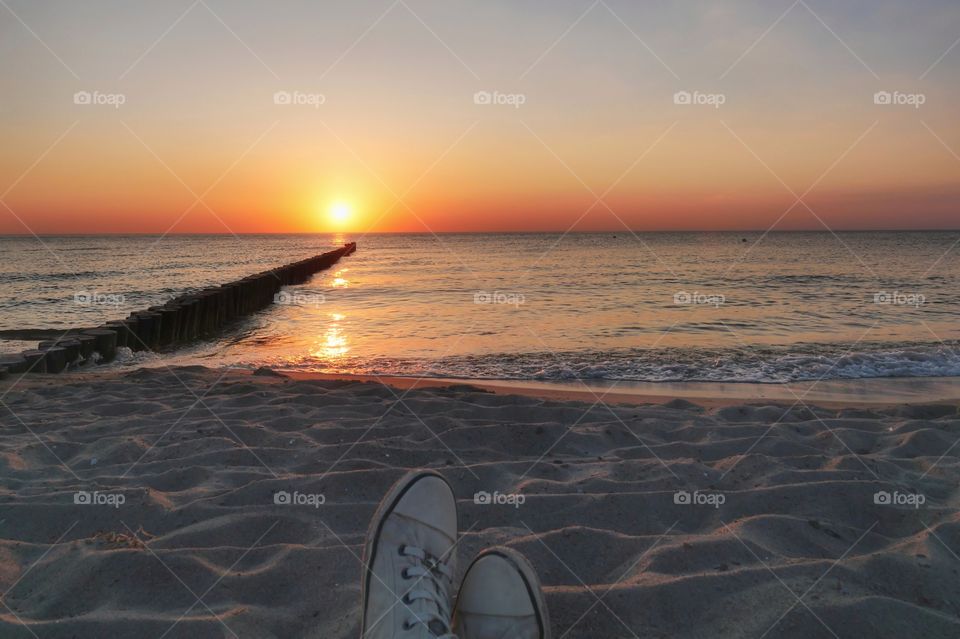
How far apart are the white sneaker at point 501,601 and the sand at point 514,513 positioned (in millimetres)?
181

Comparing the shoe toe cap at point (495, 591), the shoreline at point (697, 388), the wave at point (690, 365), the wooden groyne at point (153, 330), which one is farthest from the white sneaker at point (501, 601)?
the wooden groyne at point (153, 330)

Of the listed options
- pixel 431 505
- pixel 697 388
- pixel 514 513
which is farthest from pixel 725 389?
pixel 431 505

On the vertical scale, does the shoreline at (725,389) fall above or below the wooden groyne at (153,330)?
below

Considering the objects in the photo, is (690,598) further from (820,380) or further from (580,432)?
(820,380)

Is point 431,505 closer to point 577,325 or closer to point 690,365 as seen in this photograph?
point 690,365

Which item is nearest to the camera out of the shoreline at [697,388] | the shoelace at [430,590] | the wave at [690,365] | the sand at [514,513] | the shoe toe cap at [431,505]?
the shoelace at [430,590]

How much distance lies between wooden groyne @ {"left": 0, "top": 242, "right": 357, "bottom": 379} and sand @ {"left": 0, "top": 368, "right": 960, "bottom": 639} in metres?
2.65

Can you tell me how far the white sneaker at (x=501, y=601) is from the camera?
77.1 inches

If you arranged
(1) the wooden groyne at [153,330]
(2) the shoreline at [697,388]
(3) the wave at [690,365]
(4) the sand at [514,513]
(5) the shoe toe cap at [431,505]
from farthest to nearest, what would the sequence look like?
(3) the wave at [690,365]
(1) the wooden groyne at [153,330]
(2) the shoreline at [697,388]
(5) the shoe toe cap at [431,505]
(4) the sand at [514,513]

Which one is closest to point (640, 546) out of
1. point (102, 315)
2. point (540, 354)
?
point (540, 354)

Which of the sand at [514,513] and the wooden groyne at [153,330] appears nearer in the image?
the sand at [514,513]

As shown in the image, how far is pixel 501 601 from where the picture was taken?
201 centimetres

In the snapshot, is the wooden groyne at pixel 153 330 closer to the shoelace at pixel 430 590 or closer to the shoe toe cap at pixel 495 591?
the shoelace at pixel 430 590

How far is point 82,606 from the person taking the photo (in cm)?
209
